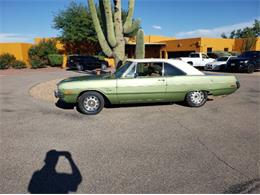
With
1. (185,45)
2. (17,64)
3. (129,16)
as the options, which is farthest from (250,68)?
(17,64)

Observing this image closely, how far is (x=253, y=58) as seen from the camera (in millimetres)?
18391

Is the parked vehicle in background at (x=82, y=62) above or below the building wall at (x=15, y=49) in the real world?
below

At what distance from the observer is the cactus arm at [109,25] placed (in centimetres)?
1020

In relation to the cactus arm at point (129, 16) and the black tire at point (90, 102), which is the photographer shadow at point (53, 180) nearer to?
the black tire at point (90, 102)

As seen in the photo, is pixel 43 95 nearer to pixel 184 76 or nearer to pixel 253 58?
pixel 184 76

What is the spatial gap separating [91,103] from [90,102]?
0.04 metres

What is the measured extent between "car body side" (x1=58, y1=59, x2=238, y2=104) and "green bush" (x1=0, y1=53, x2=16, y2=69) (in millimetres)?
21374

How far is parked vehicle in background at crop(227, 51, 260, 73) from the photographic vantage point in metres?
17.5

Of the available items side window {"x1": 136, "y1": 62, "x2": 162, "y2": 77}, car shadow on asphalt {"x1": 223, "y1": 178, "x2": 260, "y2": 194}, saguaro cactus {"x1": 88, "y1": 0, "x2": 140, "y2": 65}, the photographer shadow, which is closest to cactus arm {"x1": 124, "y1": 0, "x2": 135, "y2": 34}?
saguaro cactus {"x1": 88, "y1": 0, "x2": 140, "y2": 65}

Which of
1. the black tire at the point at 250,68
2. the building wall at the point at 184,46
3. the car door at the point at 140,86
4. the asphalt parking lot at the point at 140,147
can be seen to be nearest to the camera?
the asphalt parking lot at the point at 140,147

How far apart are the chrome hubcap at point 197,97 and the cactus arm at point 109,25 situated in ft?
17.6

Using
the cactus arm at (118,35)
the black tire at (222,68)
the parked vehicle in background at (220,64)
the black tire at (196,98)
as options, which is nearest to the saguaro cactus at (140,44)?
the cactus arm at (118,35)

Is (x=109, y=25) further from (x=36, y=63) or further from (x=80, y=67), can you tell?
(x=36, y=63)

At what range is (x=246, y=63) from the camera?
17406mm
